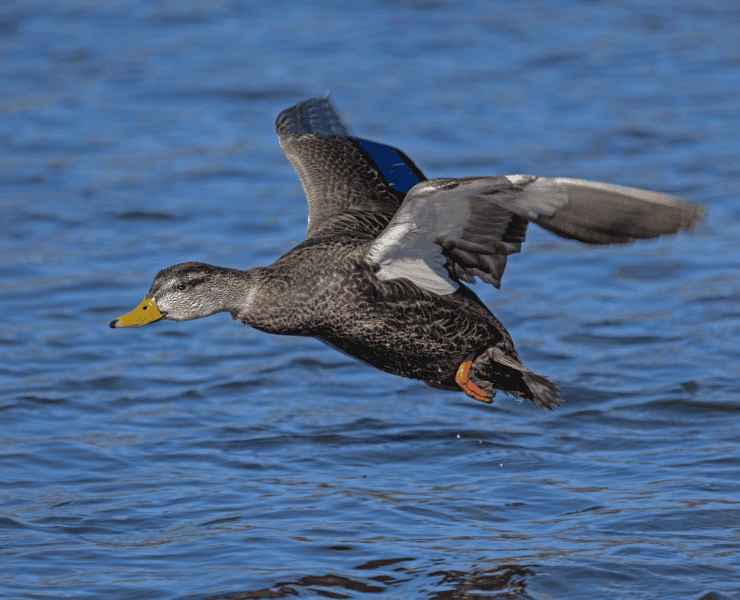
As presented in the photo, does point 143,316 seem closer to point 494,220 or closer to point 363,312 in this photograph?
point 363,312

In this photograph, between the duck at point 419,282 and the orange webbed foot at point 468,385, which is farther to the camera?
the orange webbed foot at point 468,385

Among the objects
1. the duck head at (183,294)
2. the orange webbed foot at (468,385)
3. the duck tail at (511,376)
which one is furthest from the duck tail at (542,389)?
the duck head at (183,294)

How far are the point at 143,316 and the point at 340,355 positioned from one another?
3.22m

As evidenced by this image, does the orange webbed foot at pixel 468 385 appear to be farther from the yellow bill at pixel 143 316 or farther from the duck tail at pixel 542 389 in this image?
the yellow bill at pixel 143 316

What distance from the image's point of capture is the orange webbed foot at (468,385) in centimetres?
614

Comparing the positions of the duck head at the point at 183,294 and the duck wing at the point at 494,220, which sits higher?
the duck wing at the point at 494,220

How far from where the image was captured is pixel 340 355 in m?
9.04

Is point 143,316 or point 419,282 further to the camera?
point 143,316

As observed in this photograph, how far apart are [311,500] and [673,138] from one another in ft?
27.7

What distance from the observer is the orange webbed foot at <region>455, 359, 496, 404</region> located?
6.14m

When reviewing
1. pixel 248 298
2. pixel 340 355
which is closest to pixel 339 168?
pixel 248 298

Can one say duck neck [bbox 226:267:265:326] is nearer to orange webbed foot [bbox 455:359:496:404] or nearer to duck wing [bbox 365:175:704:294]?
duck wing [bbox 365:175:704:294]

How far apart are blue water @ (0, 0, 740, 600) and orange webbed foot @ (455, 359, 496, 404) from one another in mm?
655

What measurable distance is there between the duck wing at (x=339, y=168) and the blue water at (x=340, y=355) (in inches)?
59.9
